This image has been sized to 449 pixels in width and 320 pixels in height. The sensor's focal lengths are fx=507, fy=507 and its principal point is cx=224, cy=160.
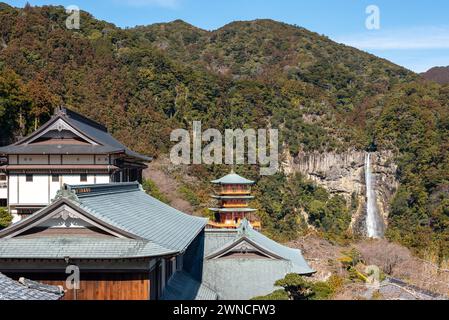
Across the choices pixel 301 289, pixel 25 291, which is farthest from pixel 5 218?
pixel 25 291

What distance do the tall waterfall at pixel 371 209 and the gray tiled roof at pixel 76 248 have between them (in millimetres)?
64005

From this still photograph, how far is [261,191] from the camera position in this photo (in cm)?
6494

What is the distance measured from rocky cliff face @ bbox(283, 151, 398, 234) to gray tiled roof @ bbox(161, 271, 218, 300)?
56452 mm

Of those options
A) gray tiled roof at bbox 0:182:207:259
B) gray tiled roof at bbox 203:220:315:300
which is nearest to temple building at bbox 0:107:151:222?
gray tiled roof at bbox 203:220:315:300

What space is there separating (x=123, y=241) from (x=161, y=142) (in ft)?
164

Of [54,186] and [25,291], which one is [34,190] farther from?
[25,291]

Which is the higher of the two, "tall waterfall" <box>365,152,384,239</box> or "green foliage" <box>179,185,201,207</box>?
"green foliage" <box>179,185,201,207</box>

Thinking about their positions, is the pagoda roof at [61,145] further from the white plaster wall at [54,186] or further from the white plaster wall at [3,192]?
the white plaster wall at [3,192]

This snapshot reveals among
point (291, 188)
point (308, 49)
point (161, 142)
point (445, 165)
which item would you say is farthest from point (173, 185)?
point (308, 49)

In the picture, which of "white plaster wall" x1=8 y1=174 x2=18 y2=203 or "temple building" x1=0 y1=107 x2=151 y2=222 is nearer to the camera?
"white plaster wall" x1=8 y1=174 x2=18 y2=203

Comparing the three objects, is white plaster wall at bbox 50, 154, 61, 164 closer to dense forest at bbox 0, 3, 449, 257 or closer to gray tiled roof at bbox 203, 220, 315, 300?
gray tiled roof at bbox 203, 220, 315, 300

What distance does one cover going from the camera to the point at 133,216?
12070 mm

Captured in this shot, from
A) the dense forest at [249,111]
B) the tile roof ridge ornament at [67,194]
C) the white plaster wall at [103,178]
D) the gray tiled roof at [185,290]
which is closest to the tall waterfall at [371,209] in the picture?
the dense forest at [249,111]

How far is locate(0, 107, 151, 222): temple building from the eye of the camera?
2350cm
